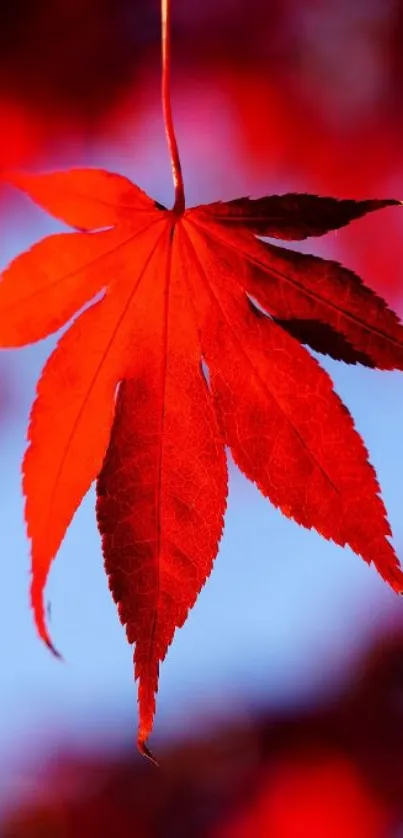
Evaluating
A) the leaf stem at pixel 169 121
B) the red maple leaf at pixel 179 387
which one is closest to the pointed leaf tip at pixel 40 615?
the red maple leaf at pixel 179 387

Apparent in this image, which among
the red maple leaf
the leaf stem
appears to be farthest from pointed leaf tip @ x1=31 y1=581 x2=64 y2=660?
the leaf stem

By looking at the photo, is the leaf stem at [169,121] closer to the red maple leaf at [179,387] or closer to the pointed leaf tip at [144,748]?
the red maple leaf at [179,387]

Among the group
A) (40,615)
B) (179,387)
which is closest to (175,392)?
(179,387)

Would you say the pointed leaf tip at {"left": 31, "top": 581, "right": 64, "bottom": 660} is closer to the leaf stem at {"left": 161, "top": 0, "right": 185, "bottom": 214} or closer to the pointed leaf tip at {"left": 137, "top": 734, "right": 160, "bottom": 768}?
the pointed leaf tip at {"left": 137, "top": 734, "right": 160, "bottom": 768}

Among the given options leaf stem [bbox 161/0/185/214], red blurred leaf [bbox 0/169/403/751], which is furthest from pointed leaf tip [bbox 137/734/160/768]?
leaf stem [bbox 161/0/185/214]

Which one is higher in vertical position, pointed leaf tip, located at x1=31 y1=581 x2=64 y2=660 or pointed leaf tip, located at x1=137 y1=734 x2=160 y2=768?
pointed leaf tip, located at x1=31 y1=581 x2=64 y2=660

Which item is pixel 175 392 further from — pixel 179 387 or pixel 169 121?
pixel 169 121

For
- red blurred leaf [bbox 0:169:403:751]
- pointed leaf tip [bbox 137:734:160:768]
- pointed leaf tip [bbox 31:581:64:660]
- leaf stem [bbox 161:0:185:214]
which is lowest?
pointed leaf tip [bbox 137:734:160:768]

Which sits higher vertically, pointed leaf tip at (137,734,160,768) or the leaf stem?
the leaf stem

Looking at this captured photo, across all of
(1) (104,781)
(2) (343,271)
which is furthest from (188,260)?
(1) (104,781)
